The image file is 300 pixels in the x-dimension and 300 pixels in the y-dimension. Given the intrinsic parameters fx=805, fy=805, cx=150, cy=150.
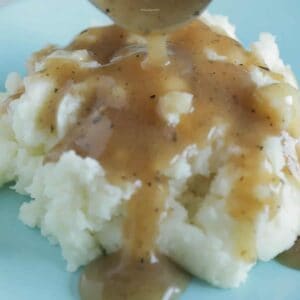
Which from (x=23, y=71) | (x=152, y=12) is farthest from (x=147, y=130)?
(x=23, y=71)

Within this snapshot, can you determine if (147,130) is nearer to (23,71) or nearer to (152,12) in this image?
(152,12)

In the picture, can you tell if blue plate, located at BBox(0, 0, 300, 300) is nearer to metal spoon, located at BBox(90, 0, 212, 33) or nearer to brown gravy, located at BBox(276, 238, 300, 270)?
brown gravy, located at BBox(276, 238, 300, 270)

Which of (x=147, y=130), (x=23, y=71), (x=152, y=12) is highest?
(x=152, y=12)

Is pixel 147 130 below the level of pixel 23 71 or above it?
above

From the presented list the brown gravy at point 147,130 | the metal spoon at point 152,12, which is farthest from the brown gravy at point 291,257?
the metal spoon at point 152,12

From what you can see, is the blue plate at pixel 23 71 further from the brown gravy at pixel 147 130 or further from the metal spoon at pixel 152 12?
the metal spoon at pixel 152 12

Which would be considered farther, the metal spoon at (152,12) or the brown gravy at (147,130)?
the metal spoon at (152,12)

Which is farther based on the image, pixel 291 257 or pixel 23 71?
pixel 23 71
